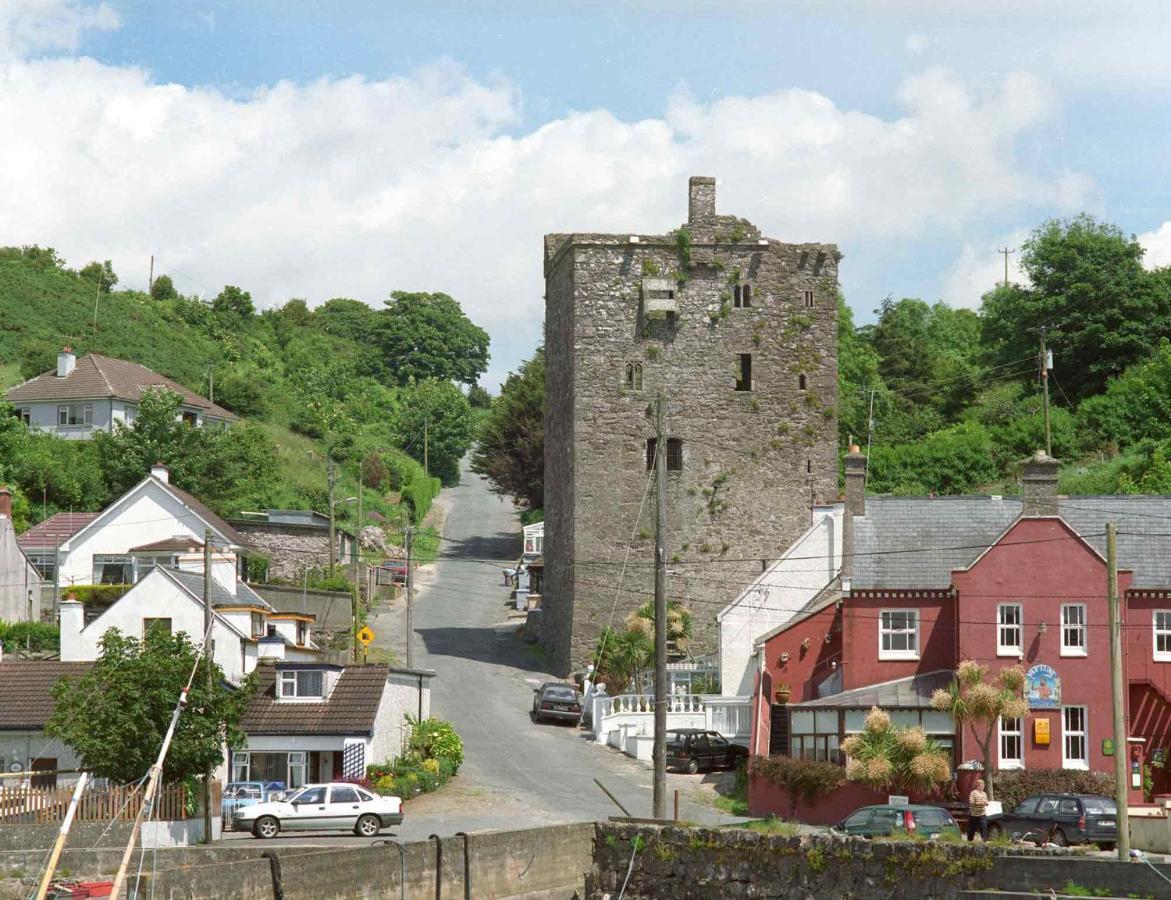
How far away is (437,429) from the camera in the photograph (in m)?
128

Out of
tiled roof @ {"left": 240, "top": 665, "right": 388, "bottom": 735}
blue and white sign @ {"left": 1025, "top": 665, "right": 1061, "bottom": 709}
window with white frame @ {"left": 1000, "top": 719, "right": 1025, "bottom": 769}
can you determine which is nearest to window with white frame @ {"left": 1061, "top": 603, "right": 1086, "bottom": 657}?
blue and white sign @ {"left": 1025, "top": 665, "right": 1061, "bottom": 709}

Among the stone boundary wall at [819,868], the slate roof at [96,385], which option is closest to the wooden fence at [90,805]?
the stone boundary wall at [819,868]

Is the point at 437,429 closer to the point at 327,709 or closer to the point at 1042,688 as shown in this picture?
the point at 327,709

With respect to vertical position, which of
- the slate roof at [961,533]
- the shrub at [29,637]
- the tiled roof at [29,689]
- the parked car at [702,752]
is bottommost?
the parked car at [702,752]

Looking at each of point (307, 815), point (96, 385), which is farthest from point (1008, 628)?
point (96, 385)

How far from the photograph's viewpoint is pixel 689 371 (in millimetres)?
69688

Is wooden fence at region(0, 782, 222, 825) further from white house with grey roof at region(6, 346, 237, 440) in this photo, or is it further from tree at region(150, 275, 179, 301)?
tree at region(150, 275, 179, 301)

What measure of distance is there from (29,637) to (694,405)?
25.2 m

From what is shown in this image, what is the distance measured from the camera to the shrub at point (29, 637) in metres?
61.2

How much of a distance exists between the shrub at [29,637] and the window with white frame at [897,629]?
91.3ft

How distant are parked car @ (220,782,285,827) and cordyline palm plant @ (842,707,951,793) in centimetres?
1355

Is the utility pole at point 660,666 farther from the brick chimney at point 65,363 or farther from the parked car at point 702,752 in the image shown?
the brick chimney at point 65,363

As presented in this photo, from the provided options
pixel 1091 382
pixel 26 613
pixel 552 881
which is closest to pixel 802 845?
pixel 552 881

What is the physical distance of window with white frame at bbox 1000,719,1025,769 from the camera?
45594 mm
